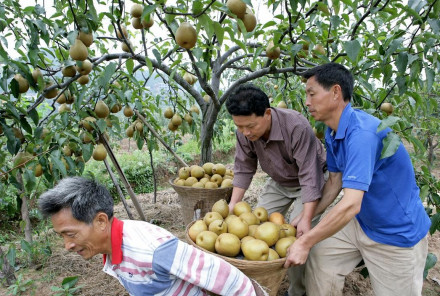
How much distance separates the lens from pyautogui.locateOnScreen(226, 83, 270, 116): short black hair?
6.35ft

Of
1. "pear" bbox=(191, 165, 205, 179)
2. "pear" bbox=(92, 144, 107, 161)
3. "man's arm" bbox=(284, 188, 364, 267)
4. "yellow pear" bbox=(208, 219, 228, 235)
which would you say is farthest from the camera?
"pear" bbox=(191, 165, 205, 179)

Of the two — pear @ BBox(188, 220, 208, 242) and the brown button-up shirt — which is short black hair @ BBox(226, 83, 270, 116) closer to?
the brown button-up shirt

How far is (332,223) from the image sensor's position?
60.8 inches

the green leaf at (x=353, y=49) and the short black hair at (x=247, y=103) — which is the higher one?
the green leaf at (x=353, y=49)

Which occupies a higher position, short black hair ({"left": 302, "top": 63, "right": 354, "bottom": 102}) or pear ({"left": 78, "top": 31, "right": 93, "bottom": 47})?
pear ({"left": 78, "top": 31, "right": 93, "bottom": 47})

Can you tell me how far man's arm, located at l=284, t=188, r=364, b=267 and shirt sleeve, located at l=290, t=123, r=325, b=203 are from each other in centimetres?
44

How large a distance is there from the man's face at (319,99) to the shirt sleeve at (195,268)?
95 cm

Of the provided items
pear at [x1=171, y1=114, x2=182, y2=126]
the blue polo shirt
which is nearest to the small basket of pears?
the blue polo shirt

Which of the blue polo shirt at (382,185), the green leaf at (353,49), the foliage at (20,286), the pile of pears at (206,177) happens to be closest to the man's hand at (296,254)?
the blue polo shirt at (382,185)

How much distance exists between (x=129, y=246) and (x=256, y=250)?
68cm

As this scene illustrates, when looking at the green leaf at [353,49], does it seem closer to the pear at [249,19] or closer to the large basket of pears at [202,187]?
the pear at [249,19]

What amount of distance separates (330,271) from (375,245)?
13.6 inches

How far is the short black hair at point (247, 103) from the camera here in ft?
6.35

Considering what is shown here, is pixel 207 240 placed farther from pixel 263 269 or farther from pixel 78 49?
pixel 78 49
